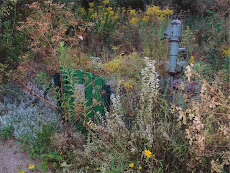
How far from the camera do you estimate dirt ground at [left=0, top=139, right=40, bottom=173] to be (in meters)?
2.96

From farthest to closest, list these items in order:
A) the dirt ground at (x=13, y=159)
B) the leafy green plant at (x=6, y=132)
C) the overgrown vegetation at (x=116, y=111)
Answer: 1. the leafy green plant at (x=6, y=132)
2. the dirt ground at (x=13, y=159)
3. the overgrown vegetation at (x=116, y=111)

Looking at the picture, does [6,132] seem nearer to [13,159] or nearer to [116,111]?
[13,159]

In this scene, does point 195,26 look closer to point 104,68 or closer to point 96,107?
point 104,68

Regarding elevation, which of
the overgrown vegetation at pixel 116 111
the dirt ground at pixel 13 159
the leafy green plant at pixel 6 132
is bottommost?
the dirt ground at pixel 13 159

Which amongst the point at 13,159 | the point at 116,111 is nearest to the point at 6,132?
the point at 13,159

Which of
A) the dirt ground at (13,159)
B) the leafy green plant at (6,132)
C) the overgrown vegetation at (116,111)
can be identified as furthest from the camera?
the leafy green plant at (6,132)

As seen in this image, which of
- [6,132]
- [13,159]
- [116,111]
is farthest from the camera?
[6,132]

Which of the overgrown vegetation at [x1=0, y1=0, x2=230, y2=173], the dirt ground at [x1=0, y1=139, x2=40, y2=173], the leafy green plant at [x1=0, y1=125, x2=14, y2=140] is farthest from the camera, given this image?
the leafy green plant at [x1=0, y1=125, x2=14, y2=140]

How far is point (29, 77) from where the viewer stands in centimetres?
444

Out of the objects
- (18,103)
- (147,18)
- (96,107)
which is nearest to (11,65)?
(18,103)

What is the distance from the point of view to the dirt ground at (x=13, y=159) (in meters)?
2.96

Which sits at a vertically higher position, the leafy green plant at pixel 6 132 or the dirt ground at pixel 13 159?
the leafy green plant at pixel 6 132

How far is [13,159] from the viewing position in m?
3.08

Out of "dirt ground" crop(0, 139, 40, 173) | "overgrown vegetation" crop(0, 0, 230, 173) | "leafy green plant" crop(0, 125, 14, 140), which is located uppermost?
"overgrown vegetation" crop(0, 0, 230, 173)
